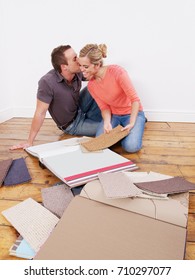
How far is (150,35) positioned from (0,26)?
1.39m

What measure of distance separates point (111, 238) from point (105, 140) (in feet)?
2.76

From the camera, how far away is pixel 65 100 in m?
1.78

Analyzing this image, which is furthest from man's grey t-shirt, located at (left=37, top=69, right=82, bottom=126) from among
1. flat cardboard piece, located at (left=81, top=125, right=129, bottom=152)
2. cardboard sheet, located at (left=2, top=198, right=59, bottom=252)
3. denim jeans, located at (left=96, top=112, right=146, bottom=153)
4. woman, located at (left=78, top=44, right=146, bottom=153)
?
cardboard sheet, located at (left=2, top=198, right=59, bottom=252)

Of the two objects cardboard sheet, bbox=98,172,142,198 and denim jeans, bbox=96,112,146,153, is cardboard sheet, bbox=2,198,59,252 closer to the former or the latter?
cardboard sheet, bbox=98,172,142,198

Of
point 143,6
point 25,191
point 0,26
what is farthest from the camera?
point 0,26

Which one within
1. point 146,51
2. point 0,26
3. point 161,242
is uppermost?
point 0,26

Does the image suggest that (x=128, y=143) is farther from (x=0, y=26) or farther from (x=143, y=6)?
(x=0, y=26)

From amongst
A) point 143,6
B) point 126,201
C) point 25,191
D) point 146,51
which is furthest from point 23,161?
point 143,6

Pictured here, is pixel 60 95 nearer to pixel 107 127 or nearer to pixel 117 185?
pixel 107 127

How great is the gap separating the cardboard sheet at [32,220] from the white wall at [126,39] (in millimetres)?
1611

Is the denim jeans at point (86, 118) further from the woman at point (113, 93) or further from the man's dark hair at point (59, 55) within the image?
the man's dark hair at point (59, 55)

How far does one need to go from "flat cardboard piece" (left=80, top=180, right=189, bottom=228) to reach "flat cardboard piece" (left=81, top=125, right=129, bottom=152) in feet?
1.64

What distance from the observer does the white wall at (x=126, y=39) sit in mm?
2066

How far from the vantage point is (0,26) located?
2.26 m
